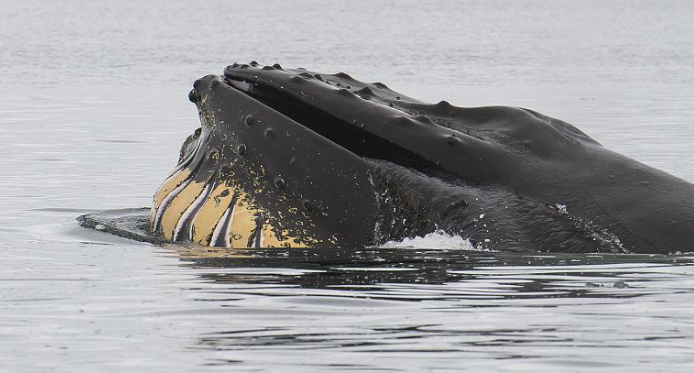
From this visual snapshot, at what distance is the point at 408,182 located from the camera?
7.73m

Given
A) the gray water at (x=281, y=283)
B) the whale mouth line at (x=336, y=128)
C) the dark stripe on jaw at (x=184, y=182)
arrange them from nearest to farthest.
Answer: the gray water at (x=281, y=283) → the whale mouth line at (x=336, y=128) → the dark stripe on jaw at (x=184, y=182)

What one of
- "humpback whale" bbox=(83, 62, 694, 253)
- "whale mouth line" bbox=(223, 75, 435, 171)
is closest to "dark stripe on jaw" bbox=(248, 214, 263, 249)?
"humpback whale" bbox=(83, 62, 694, 253)

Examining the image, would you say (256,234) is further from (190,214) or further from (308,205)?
(190,214)

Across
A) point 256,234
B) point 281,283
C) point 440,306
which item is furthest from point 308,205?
point 440,306

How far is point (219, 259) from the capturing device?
7.75 meters

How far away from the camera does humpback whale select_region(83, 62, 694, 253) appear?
7520mm

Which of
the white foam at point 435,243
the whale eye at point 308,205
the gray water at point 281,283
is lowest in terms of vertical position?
the gray water at point 281,283

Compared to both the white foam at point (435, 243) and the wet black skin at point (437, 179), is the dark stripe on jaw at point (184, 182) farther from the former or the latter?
the white foam at point (435, 243)

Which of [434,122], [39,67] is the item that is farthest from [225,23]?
[434,122]

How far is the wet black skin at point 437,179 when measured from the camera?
295 inches

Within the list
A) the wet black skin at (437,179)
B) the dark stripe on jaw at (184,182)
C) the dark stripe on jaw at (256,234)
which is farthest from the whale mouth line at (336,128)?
the dark stripe on jaw at (256,234)

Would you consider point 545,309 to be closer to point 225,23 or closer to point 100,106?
point 100,106

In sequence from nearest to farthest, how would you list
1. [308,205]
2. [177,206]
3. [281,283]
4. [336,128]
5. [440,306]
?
1. [440,306]
2. [281,283]
3. [308,205]
4. [336,128]
5. [177,206]

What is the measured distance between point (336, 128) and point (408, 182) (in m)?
0.54
